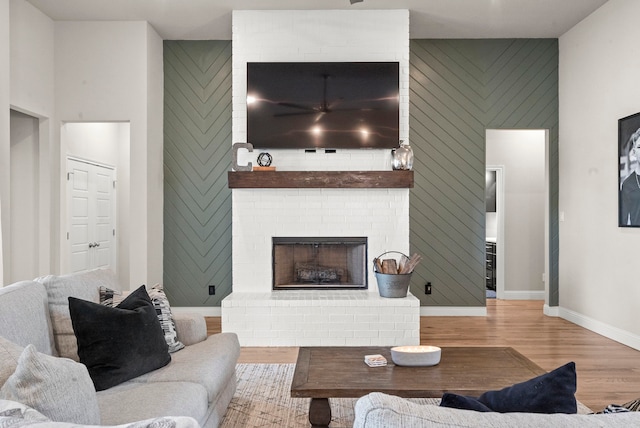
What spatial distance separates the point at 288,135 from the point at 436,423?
175 inches

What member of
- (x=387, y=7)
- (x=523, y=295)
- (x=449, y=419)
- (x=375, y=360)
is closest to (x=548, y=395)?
(x=449, y=419)

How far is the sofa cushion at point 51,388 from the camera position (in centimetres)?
117

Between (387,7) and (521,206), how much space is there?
11.6ft

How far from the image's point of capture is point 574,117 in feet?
17.8

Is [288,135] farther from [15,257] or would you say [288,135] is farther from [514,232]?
[514,232]

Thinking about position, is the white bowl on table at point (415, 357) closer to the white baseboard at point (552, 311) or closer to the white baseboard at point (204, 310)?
the white baseboard at point (204, 310)

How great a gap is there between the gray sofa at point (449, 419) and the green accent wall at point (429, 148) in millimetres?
5013

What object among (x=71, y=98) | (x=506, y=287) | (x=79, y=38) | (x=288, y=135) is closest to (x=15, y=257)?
(x=71, y=98)

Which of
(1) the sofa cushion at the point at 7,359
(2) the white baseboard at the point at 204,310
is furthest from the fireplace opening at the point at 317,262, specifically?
(1) the sofa cushion at the point at 7,359

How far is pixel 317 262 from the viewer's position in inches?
201

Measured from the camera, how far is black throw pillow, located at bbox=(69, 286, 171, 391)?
82.9 inches

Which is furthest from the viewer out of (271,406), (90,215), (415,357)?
(90,215)

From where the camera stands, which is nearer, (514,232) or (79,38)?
(79,38)

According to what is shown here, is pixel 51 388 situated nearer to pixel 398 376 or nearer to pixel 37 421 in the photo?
pixel 37 421
